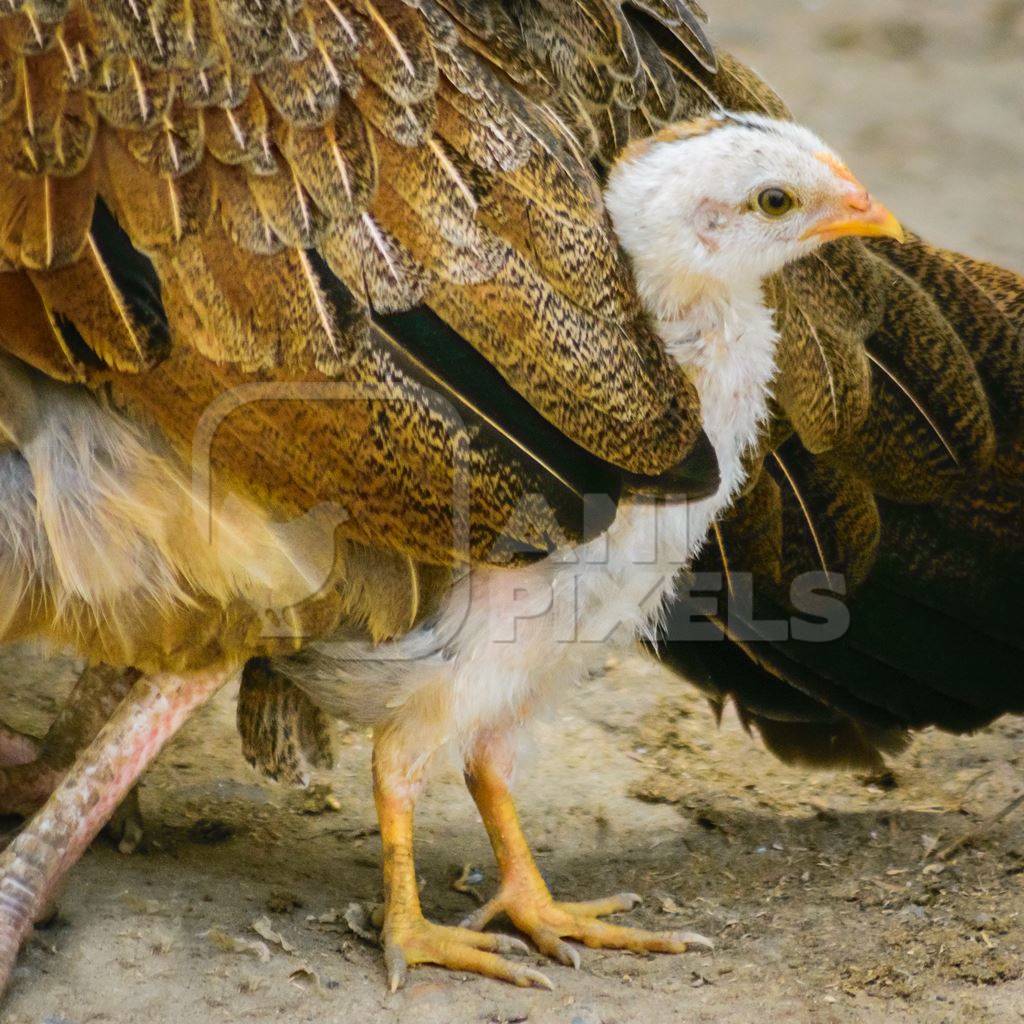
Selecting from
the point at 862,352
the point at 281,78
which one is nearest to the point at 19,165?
the point at 281,78

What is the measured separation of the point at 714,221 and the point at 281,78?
0.57 m

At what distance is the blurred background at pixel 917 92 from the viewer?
497 cm

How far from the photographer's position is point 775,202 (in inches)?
80.3

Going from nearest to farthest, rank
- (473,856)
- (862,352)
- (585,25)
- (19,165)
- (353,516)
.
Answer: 1. (19,165)
2. (353,516)
3. (585,25)
4. (862,352)
5. (473,856)

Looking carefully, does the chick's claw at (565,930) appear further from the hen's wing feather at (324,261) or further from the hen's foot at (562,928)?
the hen's wing feather at (324,261)

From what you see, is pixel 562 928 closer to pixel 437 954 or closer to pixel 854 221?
pixel 437 954

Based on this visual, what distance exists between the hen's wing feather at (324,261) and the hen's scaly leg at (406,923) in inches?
17.5

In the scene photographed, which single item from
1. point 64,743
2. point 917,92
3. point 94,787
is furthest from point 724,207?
point 917,92

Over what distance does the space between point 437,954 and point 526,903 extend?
208 mm

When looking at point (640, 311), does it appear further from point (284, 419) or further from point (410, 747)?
point (410, 747)

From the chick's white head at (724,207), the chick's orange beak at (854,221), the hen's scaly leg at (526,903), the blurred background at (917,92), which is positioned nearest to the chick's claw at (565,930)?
the hen's scaly leg at (526,903)

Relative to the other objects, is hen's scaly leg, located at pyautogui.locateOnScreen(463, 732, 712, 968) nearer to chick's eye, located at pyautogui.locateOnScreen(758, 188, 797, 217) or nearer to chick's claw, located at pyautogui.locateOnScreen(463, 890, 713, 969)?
chick's claw, located at pyautogui.locateOnScreen(463, 890, 713, 969)

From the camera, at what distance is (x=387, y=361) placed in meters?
1.88

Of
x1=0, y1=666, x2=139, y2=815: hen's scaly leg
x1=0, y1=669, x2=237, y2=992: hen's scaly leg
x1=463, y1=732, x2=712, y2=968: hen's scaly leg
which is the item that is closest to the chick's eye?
x1=463, y1=732, x2=712, y2=968: hen's scaly leg
